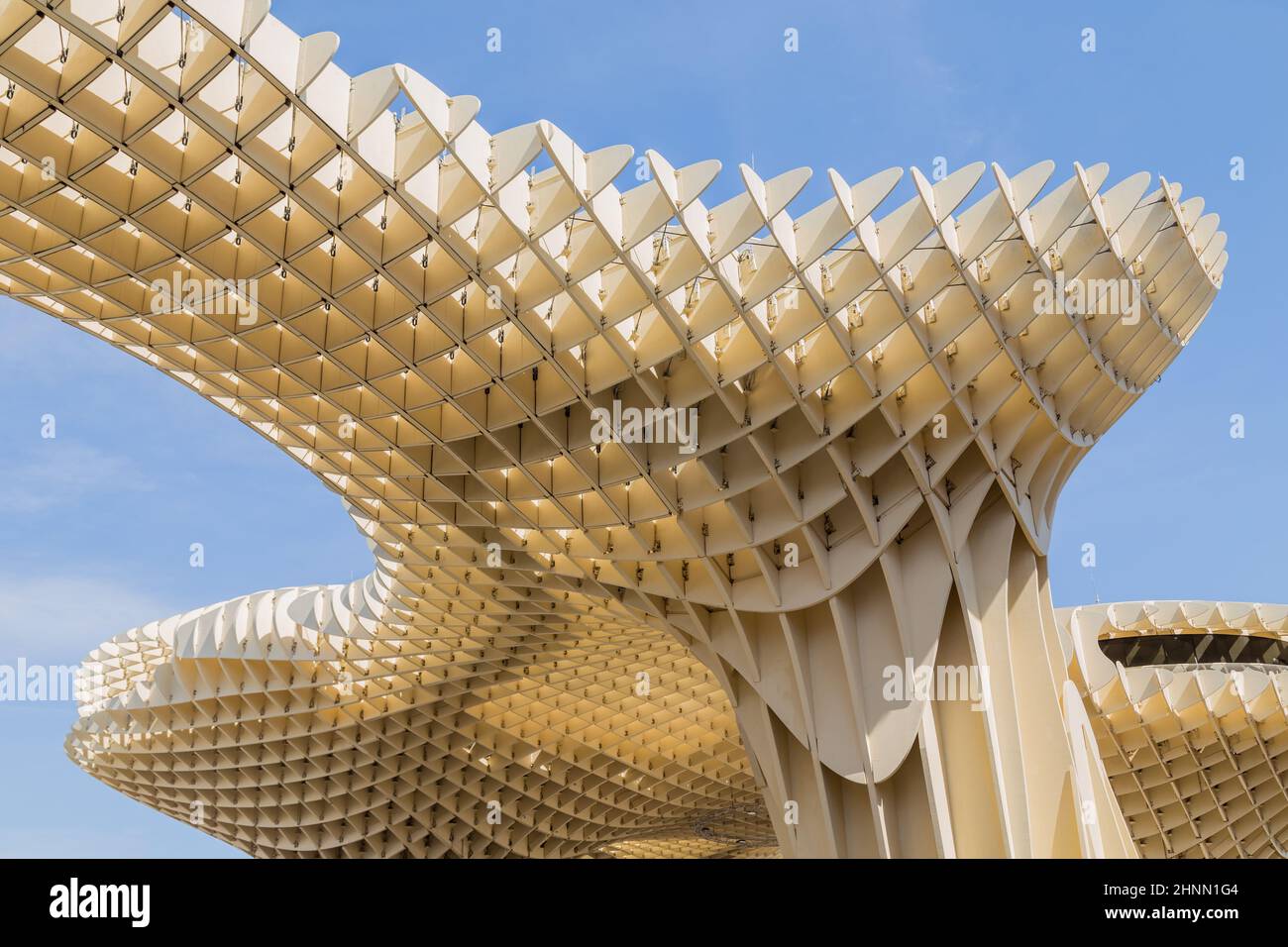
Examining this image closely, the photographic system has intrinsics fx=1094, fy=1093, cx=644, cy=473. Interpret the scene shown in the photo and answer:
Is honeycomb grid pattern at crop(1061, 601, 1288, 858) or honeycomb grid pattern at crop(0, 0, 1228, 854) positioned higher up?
honeycomb grid pattern at crop(0, 0, 1228, 854)

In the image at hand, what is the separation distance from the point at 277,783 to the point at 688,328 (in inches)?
1629

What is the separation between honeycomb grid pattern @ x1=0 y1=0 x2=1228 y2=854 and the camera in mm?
19219

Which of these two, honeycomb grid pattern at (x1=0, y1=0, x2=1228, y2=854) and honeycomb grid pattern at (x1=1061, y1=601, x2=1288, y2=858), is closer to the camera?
honeycomb grid pattern at (x1=0, y1=0, x2=1228, y2=854)

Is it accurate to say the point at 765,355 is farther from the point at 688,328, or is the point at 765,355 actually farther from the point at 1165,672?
the point at 1165,672

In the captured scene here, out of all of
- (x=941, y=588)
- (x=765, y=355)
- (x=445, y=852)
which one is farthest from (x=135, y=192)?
(x=445, y=852)

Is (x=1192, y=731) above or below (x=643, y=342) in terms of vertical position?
below

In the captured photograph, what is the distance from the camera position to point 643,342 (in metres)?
24.3

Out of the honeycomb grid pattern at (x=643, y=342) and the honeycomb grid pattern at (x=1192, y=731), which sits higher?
the honeycomb grid pattern at (x=643, y=342)

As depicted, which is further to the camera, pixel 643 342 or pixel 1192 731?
pixel 1192 731

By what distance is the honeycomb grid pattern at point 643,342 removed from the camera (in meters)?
19.2

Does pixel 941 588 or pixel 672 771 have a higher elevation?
pixel 941 588

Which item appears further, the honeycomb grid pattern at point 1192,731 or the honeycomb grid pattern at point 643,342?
the honeycomb grid pattern at point 1192,731
